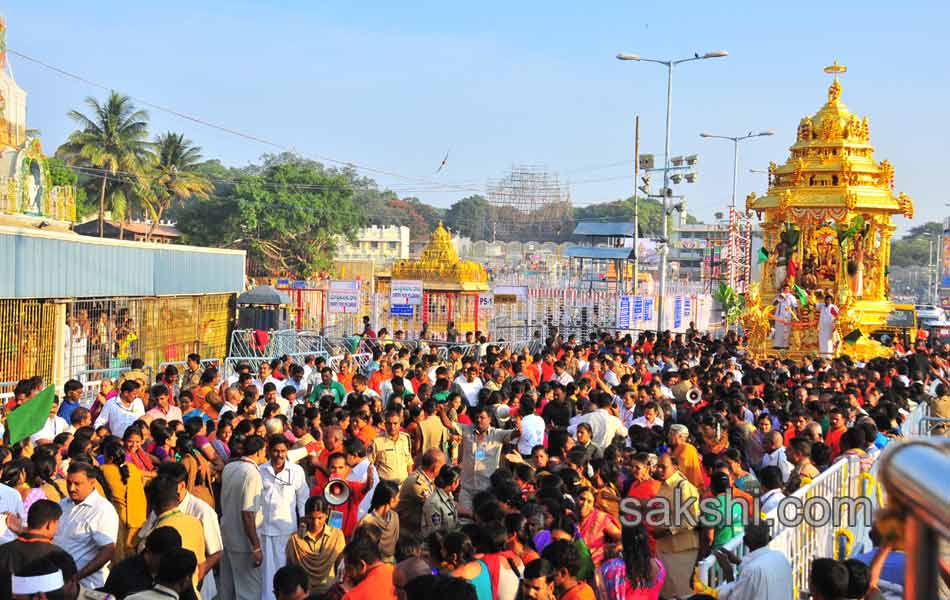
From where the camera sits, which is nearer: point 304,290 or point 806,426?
point 806,426

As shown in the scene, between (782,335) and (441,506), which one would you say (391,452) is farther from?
(782,335)

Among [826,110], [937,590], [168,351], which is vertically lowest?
[168,351]

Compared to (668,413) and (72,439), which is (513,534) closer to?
(72,439)

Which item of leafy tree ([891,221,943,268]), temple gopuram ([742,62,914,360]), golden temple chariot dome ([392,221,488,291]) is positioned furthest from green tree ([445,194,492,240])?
temple gopuram ([742,62,914,360])

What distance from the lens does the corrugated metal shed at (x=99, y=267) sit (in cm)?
1738

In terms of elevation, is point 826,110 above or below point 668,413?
above

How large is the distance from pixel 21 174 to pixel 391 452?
14342mm

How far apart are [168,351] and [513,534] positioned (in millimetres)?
18686

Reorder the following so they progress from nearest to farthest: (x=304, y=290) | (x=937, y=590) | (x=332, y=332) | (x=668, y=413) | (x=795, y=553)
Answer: (x=937, y=590) < (x=795, y=553) < (x=668, y=413) < (x=332, y=332) < (x=304, y=290)

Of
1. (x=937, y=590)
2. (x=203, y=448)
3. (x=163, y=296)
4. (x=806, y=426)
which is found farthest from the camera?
(x=163, y=296)

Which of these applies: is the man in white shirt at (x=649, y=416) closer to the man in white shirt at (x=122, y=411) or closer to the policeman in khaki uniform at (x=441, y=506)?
the policeman in khaki uniform at (x=441, y=506)

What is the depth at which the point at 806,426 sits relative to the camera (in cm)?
999

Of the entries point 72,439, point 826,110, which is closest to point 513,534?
point 72,439

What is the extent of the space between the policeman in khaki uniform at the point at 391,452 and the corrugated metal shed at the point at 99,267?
34.6ft
